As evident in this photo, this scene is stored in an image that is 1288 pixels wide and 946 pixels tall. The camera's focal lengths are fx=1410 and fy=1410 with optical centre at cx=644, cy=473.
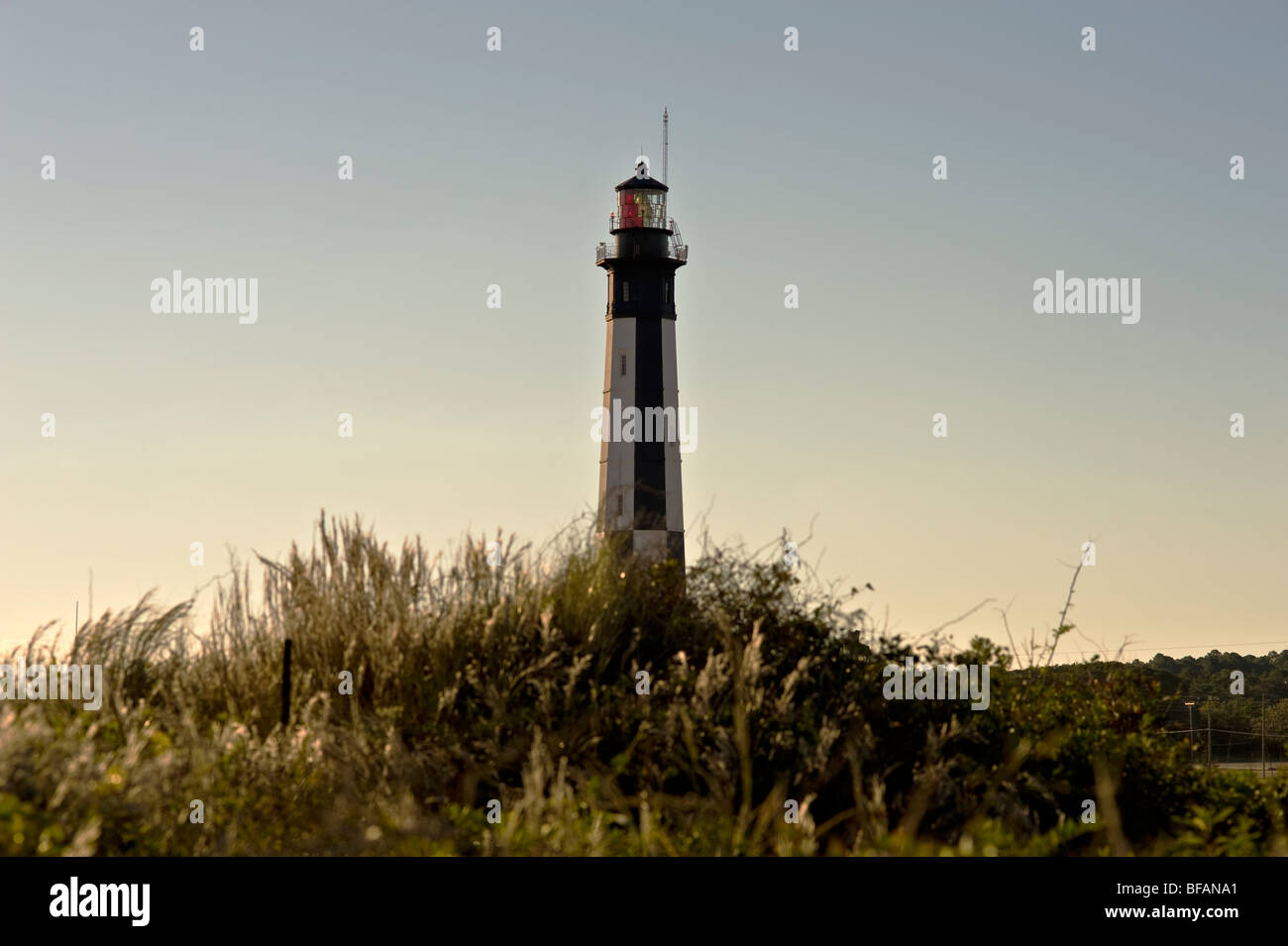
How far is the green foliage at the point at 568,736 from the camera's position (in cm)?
654

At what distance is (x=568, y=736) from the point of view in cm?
858

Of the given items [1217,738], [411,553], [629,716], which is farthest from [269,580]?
[1217,738]

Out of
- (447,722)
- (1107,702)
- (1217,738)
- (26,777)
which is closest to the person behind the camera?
(26,777)

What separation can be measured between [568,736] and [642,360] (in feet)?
93.1

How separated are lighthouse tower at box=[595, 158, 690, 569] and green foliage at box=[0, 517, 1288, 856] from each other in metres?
24.2

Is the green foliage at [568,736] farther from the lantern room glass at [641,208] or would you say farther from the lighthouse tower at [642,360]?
the lantern room glass at [641,208]

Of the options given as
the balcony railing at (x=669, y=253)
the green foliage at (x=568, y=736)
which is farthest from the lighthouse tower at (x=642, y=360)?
the green foliage at (x=568, y=736)

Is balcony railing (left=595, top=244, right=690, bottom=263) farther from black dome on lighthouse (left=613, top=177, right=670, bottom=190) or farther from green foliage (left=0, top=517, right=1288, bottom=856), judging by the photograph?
green foliage (left=0, top=517, right=1288, bottom=856)

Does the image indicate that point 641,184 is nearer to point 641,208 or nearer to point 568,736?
point 641,208

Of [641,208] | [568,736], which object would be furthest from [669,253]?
[568,736]
